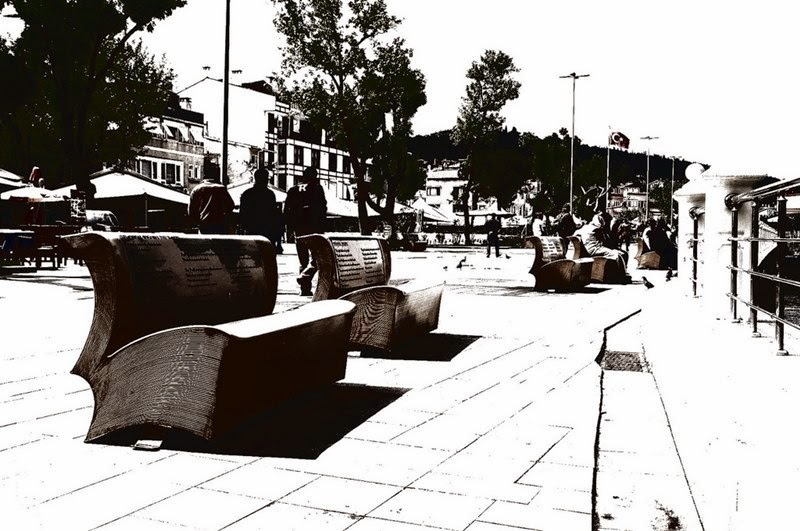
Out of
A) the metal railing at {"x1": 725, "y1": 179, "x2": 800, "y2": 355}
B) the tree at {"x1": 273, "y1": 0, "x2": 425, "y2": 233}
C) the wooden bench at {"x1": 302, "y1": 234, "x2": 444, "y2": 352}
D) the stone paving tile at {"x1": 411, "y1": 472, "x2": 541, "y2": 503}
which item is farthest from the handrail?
the tree at {"x1": 273, "y1": 0, "x2": 425, "y2": 233}

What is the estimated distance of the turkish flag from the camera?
265ft

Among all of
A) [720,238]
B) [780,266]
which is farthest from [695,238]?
[780,266]

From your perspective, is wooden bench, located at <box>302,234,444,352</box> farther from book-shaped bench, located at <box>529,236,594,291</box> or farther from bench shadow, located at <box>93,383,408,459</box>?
book-shaped bench, located at <box>529,236,594,291</box>

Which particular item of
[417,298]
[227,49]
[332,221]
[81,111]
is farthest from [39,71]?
[332,221]

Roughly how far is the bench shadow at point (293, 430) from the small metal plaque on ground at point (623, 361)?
6.85ft

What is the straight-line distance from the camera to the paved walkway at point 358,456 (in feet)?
10.2

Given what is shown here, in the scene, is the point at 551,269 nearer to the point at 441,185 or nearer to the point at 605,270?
the point at 605,270

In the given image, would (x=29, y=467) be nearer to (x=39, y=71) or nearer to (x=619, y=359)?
(x=619, y=359)

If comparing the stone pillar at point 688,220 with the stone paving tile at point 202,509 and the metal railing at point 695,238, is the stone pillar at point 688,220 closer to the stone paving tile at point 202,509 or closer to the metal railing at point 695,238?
the metal railing at point 695,238

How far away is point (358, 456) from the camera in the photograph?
154 inches

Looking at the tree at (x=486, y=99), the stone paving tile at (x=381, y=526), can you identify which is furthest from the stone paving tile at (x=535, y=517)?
the tree at (x=486, y=99)

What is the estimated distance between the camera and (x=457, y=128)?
2228 inches

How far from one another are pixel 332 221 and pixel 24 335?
65867mm

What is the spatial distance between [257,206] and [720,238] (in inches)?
307
